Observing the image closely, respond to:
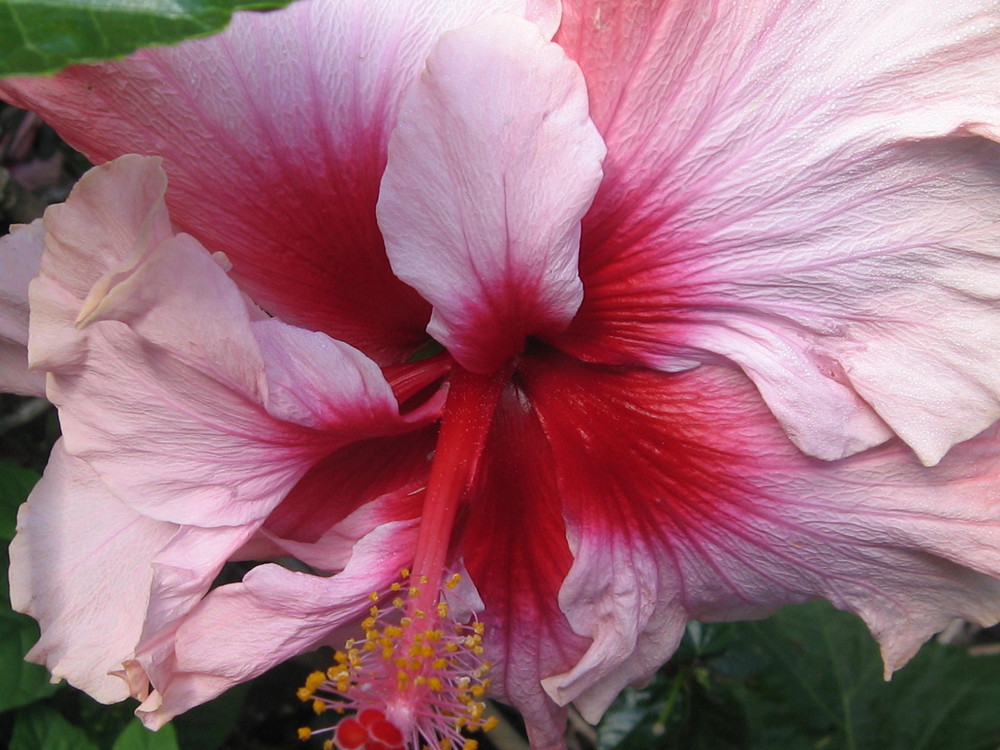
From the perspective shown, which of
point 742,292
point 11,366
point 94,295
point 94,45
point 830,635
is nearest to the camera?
point 94,45

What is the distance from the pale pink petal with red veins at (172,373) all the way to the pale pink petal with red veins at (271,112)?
0.09 metres

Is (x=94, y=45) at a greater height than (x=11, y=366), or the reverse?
(x=94, y=45)

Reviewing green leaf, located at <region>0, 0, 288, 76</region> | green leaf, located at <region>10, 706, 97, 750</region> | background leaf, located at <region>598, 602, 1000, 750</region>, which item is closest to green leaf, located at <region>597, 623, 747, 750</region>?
background leaf, located at <region>598, 602, 1000, 750</region>

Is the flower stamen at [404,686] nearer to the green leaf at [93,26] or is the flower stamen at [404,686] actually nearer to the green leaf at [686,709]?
the green leaf at [93,26]

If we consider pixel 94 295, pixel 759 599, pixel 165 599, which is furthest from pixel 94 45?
pixel 759 599

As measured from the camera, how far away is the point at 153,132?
2.84 ft

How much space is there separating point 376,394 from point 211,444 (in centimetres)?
16

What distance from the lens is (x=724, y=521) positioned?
0.99 metres

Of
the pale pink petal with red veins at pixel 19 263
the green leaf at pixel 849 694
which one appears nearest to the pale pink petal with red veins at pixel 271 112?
the pale pink petal with red veins at pixel 19 263

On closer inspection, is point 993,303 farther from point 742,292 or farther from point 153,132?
point 153,132

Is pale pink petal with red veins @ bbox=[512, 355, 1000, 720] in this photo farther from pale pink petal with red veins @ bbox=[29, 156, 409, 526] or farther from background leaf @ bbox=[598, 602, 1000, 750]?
background leaf @ bbox=[598, 602, 1000, 750]

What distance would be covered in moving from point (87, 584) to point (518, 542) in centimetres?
46

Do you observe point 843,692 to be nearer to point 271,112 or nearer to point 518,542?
point 518,542

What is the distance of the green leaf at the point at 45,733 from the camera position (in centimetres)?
120
